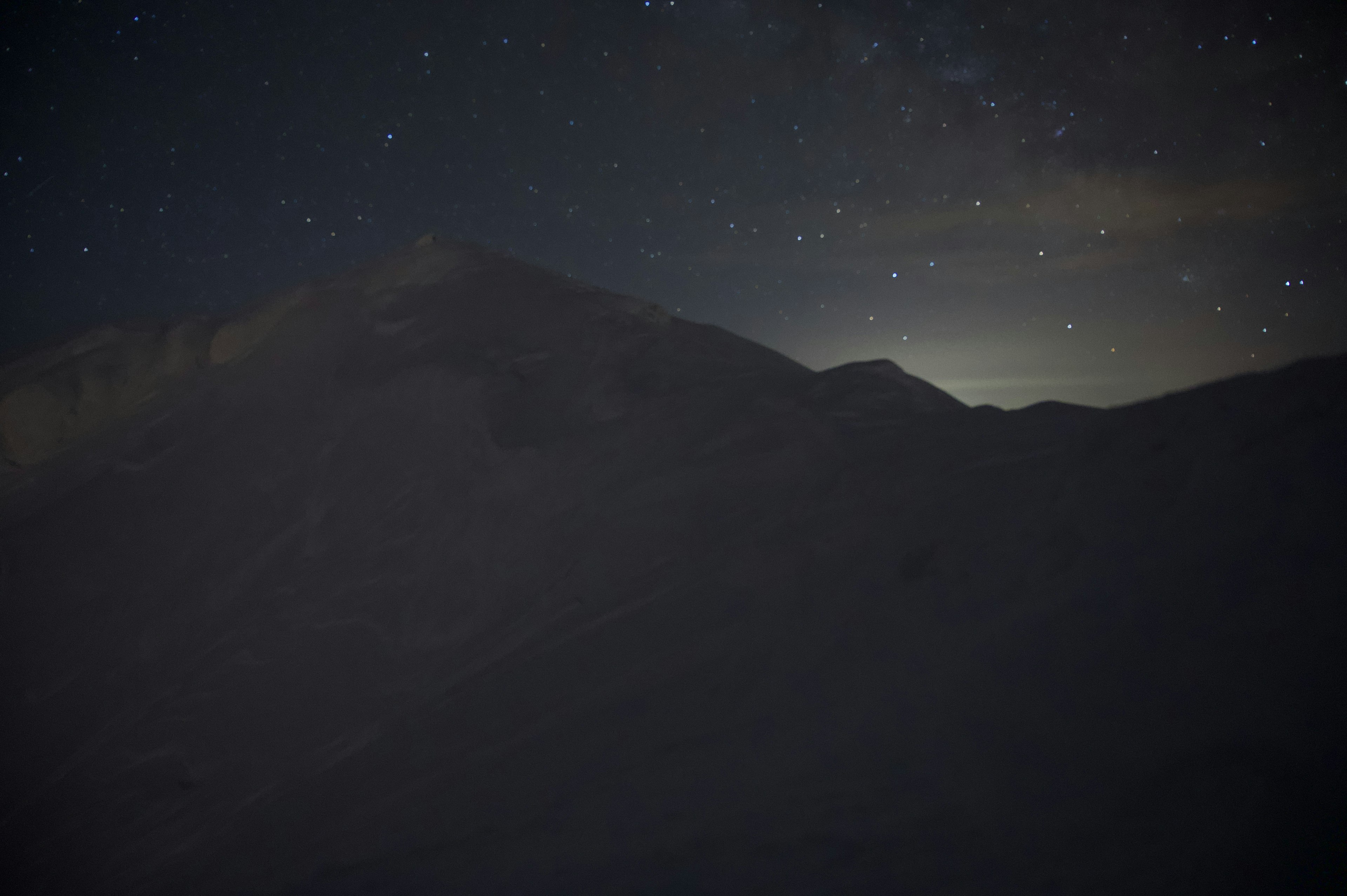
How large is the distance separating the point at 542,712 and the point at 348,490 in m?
5.77

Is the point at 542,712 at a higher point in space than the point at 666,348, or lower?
lower

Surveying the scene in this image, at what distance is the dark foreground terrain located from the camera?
2.95 m

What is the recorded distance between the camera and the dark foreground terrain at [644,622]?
2947 millimetres

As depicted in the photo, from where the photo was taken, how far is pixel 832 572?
5.23 metres

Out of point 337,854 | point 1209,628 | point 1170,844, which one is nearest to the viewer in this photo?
point 1170,844

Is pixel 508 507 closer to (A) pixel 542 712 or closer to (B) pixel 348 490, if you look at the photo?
(B) pixel 348 490

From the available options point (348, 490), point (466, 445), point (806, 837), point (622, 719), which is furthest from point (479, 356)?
point (806, 837)

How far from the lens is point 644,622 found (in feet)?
19.0

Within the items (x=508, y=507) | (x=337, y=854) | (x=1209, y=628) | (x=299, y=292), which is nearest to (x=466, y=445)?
(x=508, y=507)

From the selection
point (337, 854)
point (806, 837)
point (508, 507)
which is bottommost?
point (337, 854)

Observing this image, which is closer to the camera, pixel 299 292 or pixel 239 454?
pixel 239 454

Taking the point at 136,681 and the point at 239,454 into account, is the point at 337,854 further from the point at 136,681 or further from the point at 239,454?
the point at 239,454

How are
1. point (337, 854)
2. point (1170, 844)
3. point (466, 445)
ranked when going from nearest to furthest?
point (1170, 844)
point (337, 854)
point (466, 445)

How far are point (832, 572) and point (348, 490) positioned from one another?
7.37 meters
